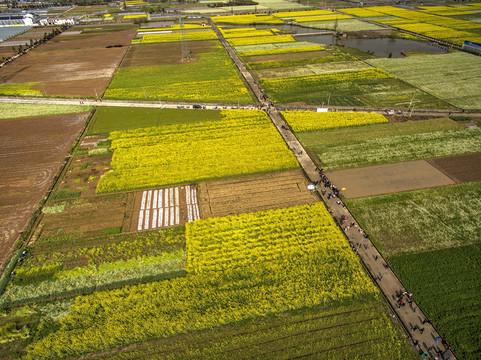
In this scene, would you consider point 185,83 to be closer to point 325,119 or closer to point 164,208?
point 325,119

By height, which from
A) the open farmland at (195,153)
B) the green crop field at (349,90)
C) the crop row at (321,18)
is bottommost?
the open farmland at (195,153)

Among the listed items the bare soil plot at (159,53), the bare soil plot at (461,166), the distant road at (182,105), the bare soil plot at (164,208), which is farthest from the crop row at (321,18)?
the bare soil plot at (164,208)

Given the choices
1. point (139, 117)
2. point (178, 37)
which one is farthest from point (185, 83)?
point (178, 37)

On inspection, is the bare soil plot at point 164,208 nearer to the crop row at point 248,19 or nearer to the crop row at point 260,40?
the crop row at point 260,40

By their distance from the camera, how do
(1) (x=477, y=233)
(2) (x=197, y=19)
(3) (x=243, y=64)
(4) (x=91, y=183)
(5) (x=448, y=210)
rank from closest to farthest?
(1) (x=477, y=233) → (5) (x=448, y=210) → (4) (x=91, y=183) → (3) (x=243, y=64) → (2) (x=197, y=19)

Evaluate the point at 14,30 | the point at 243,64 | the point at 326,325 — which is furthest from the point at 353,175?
the point at 14,30

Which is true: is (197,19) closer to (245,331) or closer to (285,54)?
(285,54)
